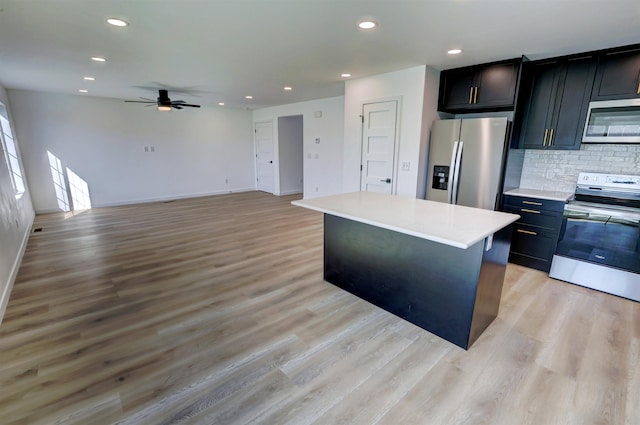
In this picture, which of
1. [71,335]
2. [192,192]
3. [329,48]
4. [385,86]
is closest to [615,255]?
[385,86]

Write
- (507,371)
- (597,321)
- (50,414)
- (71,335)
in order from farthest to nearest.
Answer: (597,321), (71,335), (507,371), (50,414)

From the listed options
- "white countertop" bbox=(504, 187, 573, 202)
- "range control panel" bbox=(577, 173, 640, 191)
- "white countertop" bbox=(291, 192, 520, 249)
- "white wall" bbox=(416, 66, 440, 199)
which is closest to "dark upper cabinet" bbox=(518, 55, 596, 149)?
"range control panel" bbox=(577, 173, 640, 191)

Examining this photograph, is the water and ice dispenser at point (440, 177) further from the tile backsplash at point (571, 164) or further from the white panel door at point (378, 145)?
the tile backsplash at point (571, 164)

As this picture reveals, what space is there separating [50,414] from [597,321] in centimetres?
400

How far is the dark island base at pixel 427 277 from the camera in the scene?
214cm

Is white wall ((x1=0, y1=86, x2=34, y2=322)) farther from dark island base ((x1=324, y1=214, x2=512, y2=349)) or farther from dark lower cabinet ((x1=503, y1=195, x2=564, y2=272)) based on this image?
dark lower cabinet ((x1=503, y1=195, x2=564, y2=272))

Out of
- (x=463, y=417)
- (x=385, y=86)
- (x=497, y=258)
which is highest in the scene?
(x=385, y=86)

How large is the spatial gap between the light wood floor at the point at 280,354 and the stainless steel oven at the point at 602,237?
183 millimetres

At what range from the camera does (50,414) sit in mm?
1610

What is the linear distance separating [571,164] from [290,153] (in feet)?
20.2

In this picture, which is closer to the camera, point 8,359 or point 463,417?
point 463,417

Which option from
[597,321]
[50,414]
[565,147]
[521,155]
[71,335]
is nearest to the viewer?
[50,414]

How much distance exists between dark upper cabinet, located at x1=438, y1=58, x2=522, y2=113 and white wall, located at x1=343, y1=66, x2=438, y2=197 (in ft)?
0.59

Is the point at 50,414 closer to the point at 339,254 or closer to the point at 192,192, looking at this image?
the point at 339,254
